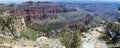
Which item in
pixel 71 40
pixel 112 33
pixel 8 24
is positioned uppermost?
pixel 71 40

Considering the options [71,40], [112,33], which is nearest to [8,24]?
[112,33]

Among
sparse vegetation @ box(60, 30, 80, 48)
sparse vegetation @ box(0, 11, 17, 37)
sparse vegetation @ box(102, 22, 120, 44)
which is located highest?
sparse vegetation @ box(60, 30, 80, 48)

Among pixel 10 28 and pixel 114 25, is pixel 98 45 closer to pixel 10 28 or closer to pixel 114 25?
pixel 114 25

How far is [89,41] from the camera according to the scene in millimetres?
40906

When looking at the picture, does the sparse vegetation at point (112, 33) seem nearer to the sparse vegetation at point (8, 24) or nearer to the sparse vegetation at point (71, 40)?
the sparse vegetation at point (71, 40)

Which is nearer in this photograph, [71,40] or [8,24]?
[71,40]

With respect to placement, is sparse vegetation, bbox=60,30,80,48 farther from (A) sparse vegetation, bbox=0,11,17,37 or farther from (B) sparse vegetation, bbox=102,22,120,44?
(A) sparse vegetation, bbox=0,11,17,37

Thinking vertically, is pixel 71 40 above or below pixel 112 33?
above

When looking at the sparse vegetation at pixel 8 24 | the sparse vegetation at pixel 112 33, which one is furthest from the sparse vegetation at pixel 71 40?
the sparse vegetation at pixel 8 24

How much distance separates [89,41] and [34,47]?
9.16 metres

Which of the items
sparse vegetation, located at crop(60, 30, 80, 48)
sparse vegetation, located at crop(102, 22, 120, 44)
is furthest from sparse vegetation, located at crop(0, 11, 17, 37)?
sparse vegetation, located at crop(60, 30, 80, 48)

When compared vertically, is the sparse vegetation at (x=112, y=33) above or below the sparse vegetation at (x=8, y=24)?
above

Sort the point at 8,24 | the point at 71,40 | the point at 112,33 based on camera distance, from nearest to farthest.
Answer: the point at 71,40 → the point at 112,33 → the point at 8,24

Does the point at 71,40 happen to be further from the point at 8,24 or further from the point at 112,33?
the point at 8,24
